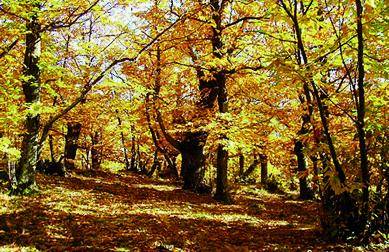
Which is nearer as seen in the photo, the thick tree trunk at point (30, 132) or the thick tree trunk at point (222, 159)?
the thick tree trunk at point (30, 132)

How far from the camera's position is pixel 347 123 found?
1691 centimetres

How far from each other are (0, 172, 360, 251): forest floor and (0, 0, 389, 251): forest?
53 millimetres

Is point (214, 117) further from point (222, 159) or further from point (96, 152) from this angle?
point (96, 152)

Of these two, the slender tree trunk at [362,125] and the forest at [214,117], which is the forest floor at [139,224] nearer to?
the forest at [214,117]

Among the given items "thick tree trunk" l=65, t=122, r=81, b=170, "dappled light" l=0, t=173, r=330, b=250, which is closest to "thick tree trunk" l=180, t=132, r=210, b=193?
"dappled light" l=0, t=173, r=330, b=250

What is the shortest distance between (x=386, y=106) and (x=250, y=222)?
560cm

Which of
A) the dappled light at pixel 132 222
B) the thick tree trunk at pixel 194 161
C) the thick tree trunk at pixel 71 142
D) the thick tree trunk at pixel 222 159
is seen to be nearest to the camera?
the dappled light at pixel 132 222

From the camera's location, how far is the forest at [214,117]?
732cm

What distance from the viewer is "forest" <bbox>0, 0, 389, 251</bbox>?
288 inches

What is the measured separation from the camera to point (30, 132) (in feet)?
41.3

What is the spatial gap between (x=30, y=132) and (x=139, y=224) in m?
5.78

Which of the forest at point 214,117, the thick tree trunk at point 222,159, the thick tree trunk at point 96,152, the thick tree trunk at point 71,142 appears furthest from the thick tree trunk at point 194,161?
the thick tree trunk at point 96,152

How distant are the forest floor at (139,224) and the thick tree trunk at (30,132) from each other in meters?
0.67

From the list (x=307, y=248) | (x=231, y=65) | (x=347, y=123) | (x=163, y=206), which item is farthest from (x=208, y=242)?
(x=347, y=123)
